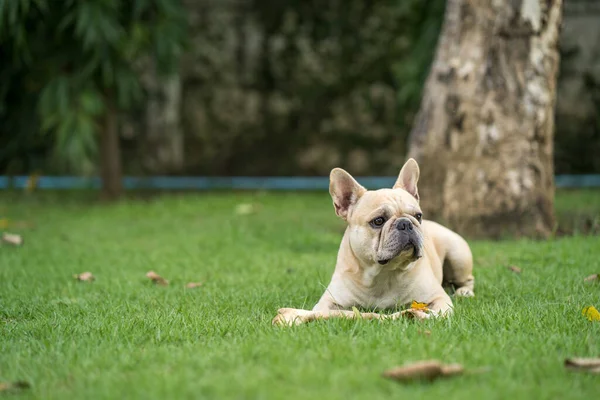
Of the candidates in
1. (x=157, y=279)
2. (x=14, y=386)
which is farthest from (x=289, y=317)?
(x=157, y=279)

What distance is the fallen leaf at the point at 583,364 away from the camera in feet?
10.9

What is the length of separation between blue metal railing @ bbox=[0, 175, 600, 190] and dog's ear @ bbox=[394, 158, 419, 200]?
24.3ft

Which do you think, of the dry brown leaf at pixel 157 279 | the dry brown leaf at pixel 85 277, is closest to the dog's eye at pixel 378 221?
the dry brown leaf at pixel 157 279

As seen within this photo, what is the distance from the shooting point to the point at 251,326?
4.33 meters

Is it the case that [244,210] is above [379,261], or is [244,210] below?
below

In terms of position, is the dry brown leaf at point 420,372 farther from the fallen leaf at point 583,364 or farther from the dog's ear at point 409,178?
the dog's ear at point 409,178

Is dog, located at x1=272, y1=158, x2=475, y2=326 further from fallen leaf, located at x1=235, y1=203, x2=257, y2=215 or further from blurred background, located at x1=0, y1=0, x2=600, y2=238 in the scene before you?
blurred background, located at x1=0, y1=0, x2=600, y2=238

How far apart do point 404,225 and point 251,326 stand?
3.32 feet

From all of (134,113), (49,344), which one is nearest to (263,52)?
(134,113)

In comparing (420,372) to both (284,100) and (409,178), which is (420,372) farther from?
(284,100)

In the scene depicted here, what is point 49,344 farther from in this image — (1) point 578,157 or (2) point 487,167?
(1) point 578,157

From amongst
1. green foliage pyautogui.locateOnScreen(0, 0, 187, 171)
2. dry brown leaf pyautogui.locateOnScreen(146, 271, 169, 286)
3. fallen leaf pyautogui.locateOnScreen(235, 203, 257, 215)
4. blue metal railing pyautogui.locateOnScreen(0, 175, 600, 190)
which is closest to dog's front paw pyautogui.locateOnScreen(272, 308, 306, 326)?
dry brown leaf pyautogui.locateOnScreen(146, 271, 169, 286)

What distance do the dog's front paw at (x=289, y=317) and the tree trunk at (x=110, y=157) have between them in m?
7.25

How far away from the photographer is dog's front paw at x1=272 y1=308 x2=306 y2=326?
4.32 metres
